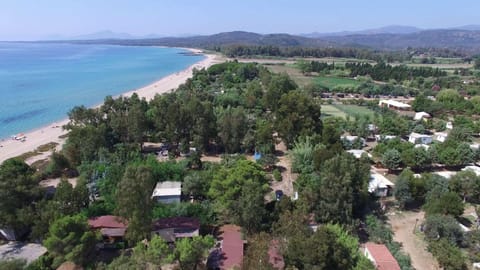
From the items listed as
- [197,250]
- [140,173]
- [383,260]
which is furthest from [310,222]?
[140,173]

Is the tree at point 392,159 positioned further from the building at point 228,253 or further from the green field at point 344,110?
the green field at point 344,110

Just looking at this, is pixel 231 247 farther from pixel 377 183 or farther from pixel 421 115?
pixel 421 115

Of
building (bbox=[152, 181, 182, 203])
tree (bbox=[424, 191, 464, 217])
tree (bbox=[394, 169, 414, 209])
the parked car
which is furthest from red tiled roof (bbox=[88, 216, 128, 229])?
tree (bbox=[424, 191, 464, 217])

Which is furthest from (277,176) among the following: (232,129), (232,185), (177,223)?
(177,223)

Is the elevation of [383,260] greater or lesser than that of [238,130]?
lesser

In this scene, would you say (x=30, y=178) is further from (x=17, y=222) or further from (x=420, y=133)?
(x=420, y=133)
